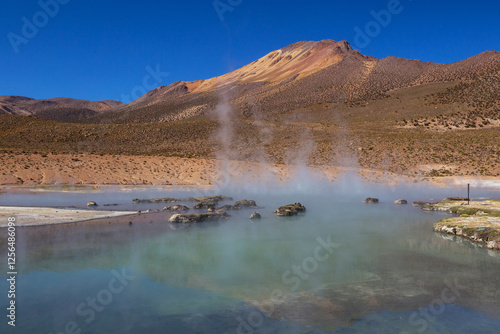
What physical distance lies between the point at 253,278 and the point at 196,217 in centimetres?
867

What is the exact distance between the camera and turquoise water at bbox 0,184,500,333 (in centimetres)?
841

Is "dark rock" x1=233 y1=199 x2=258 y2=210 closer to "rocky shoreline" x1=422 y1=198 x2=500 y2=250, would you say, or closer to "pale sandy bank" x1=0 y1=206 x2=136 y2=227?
"pale sandy bank" x1=0 y1=206 x2=136 y2=227

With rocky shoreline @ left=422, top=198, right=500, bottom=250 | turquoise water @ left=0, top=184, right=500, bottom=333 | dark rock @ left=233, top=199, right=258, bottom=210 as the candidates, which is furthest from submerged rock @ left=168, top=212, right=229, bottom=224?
rocky shoreline @ left=422, top=198, right=500, bottom=250

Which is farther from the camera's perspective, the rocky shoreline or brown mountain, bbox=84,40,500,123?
brown mountain, bbox=84,40,500,123

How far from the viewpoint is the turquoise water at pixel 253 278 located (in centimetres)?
841

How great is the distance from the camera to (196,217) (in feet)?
64.3

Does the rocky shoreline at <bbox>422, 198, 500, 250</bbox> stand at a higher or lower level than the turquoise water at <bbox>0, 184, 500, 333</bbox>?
higher

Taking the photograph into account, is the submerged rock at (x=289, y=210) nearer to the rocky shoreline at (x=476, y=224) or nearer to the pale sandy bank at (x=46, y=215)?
the rocky shoreline at (x=476, y=224)

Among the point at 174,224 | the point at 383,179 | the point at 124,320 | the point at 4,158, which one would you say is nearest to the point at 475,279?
the point at 124,320

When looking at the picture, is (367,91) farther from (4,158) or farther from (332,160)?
(4,158)

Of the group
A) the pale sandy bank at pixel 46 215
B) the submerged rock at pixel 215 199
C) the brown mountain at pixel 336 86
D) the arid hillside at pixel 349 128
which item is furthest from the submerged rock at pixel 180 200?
the brown mountain at pixel 336 86

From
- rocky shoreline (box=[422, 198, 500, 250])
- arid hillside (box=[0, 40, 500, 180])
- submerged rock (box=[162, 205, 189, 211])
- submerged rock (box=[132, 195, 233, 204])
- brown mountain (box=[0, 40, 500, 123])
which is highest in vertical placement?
brown mountain (box=[0, 40, 500, 123])

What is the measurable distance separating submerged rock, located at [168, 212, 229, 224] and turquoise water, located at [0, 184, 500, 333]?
2.42ft

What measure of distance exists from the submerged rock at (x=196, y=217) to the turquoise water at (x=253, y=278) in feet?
2.42
